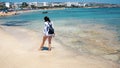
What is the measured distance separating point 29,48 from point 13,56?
2.19 meters

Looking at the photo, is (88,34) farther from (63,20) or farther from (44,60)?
(63,20)

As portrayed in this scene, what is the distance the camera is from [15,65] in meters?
9.27


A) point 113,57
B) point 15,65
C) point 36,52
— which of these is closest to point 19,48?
point 36,52

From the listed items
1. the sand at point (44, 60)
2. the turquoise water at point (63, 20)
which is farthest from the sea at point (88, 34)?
the sand at point (44, 60)

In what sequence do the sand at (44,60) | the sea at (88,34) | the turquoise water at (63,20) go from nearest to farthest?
the sand at (44,60)
the sea at (88,34)
the turquoise water at (63,20)

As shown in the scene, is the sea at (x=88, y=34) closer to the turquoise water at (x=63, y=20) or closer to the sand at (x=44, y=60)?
the turquoise water at (x=63, y=20)

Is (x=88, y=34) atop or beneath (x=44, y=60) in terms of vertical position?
beneath

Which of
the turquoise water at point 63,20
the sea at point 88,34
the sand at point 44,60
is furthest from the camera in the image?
the turquoise water at point 63,20

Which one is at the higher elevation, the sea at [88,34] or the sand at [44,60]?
the sand at [44,60]

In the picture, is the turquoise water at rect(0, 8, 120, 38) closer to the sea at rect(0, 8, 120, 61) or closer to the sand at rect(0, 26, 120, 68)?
the sea at rect(0, 8, 120, 61)

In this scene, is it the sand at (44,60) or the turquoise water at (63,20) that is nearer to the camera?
the sand at (44,60)

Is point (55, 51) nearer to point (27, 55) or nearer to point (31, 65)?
point (27, 55)

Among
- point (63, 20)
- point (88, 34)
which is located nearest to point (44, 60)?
point (88, 34)

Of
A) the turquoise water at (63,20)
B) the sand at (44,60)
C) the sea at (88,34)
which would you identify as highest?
the sand at (44,60)
